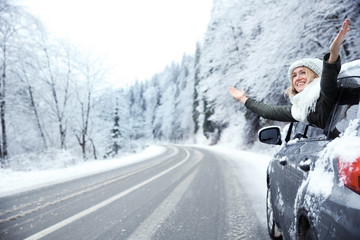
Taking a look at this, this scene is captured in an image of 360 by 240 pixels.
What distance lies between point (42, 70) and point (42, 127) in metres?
4.45

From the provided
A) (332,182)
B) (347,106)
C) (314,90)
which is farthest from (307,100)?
(332,182)

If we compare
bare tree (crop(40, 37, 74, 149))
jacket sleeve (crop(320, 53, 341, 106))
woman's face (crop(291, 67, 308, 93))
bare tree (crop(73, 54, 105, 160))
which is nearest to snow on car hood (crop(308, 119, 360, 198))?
jacket sleeve (crop(320, 53, 341, 106))

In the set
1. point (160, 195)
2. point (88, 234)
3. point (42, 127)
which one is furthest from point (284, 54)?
point (42, 127)

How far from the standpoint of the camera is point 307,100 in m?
1.87

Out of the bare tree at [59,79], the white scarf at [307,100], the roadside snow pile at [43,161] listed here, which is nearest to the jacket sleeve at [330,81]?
the white scarf at [307,100]

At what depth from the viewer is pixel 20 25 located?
1306 cm

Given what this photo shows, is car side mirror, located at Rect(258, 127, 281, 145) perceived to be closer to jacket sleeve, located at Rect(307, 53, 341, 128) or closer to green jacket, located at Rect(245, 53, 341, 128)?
green jacket, located at Rect(245, 53, 341, 128)

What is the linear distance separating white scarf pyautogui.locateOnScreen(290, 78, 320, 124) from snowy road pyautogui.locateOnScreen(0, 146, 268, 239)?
1.92 meters

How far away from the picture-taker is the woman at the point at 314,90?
60.6 inches

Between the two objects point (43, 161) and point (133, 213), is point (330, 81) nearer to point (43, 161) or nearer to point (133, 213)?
point (133, 213)

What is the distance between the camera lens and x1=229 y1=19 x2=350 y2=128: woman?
1.54 meters

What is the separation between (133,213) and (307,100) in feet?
11.2

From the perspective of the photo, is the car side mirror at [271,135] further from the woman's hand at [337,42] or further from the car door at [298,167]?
the woman's hand at [337,42]

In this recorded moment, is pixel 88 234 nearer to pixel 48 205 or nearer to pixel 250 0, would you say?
pixel 48 205
